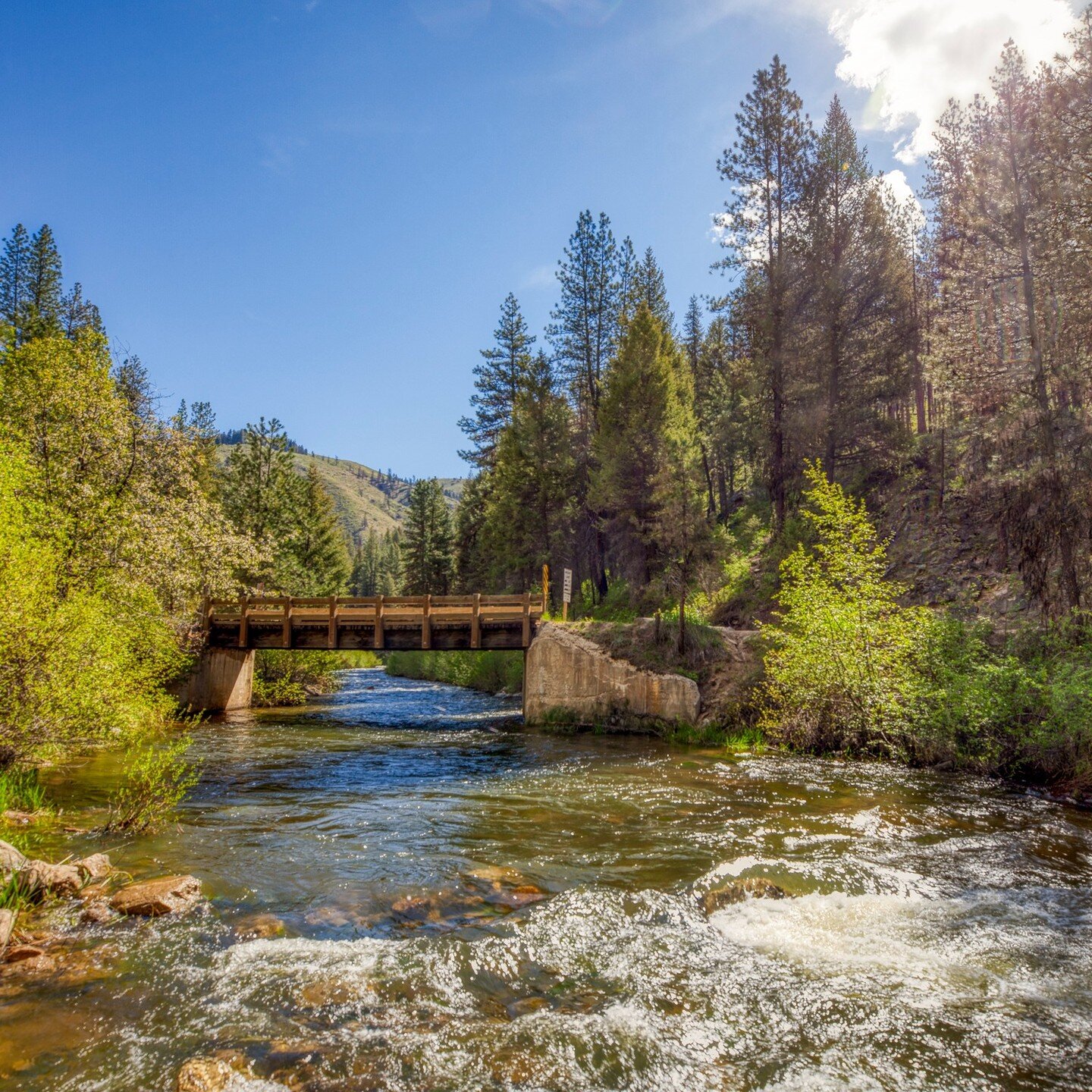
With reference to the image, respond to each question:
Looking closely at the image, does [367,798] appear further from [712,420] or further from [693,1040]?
[712,420]

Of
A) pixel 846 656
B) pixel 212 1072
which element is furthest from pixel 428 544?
pixel 212 1072

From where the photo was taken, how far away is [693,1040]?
450cm

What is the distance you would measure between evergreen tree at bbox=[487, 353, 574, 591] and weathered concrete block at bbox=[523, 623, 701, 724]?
11.5 meters

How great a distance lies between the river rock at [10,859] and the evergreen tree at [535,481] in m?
25.8

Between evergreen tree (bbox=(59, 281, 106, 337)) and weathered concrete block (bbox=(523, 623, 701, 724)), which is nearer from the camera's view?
weathered concrete block (bbox=(523, 623, 701, 724))

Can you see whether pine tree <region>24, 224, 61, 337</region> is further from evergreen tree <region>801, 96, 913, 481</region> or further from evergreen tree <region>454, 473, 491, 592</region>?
evergreen tree <region>801, 96, 913, 481</region>

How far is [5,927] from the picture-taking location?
5309 mm

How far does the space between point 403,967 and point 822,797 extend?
780 cm

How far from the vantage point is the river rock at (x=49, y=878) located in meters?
6.31

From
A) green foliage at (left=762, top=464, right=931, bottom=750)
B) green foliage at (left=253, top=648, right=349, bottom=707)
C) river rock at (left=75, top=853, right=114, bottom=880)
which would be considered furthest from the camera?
green foliage at (left=253, top=648, right=349, bottom=707)

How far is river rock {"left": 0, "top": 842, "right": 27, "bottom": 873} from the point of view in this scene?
6242mm

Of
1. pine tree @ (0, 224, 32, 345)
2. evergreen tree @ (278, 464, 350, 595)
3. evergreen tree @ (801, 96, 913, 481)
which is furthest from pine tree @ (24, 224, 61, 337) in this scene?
evergreen tree @ (801, 96, 913, 481)

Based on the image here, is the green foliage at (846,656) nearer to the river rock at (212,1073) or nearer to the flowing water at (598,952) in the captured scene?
the flowing water at (598,952)

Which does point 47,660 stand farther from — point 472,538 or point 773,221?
point 472,538
